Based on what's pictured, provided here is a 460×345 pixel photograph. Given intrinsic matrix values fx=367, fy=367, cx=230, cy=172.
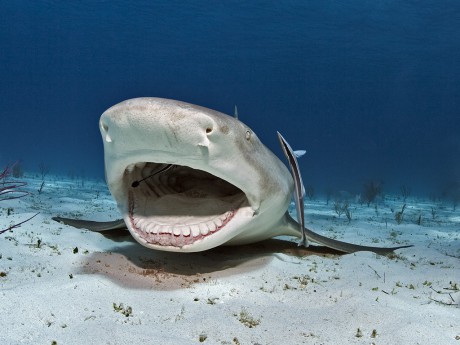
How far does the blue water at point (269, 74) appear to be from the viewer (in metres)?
56.7

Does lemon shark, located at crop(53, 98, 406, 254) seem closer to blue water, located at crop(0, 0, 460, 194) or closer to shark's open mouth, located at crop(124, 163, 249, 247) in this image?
shark's open mouth, located at crop(124, 163, 249, 247)

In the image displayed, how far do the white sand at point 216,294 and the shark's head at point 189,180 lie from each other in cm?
40

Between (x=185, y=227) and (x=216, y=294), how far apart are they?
575 mm

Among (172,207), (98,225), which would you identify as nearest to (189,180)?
(172,207)

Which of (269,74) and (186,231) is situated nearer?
(186,231)

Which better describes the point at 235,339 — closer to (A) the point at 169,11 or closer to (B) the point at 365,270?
(B) the point at 365,270

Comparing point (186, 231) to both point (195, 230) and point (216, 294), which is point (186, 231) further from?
point (216, 294)

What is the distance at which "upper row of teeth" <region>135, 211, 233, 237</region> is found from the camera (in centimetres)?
294

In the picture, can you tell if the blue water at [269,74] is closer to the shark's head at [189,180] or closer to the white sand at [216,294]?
the white sand at [216,294]

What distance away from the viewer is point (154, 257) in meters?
3.72

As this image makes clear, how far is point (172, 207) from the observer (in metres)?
3.37

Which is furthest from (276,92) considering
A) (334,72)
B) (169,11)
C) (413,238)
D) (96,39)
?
(413,238)

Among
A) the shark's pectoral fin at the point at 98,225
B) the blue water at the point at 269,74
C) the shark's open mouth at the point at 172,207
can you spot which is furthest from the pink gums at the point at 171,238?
the blue water at the point at 269,74

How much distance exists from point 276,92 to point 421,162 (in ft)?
293
